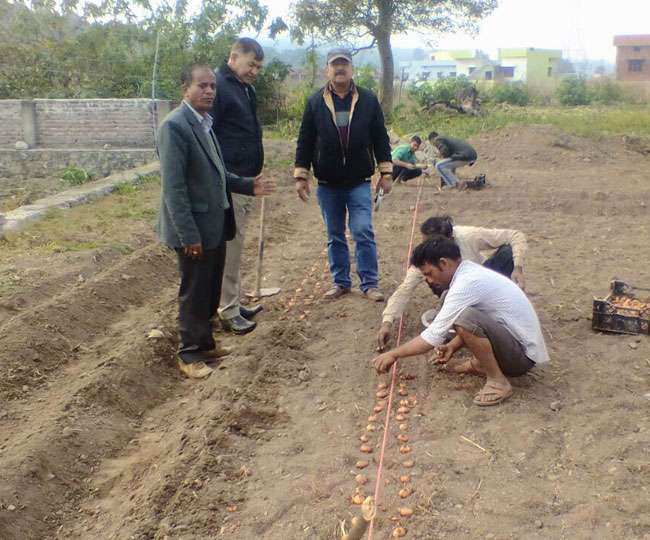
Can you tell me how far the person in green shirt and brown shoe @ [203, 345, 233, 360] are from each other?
6.96 m

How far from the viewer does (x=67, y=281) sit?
611 centimetres

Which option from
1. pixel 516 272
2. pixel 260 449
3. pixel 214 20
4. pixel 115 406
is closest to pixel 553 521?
pixel 260 449

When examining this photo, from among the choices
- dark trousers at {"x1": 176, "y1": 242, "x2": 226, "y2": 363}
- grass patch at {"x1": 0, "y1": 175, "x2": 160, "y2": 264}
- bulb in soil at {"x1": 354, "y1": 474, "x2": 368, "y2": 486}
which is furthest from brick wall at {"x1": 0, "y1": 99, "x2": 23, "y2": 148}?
bulb in soil at {"x1": 354, "y1": 474, "x2": 368, "y2": 486}

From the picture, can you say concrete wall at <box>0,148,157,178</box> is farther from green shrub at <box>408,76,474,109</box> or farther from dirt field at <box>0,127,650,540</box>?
green shrub at <box>408,76,474,109</box>

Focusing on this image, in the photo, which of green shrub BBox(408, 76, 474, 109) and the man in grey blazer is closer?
the man in grey blazer

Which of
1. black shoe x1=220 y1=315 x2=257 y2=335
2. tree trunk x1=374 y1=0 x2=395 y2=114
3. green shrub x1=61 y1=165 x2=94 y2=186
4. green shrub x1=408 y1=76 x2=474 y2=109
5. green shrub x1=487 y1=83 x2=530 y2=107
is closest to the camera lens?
black shoe x1=220 y1=315 x2=257 y2=335

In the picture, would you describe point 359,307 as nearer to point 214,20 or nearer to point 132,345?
point 132,345

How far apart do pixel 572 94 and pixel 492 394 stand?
98.9ft

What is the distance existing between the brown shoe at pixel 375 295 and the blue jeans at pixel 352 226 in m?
0.04

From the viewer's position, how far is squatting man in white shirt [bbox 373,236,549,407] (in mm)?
3613

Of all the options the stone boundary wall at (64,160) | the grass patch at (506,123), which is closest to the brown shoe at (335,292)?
the stone boundary wall at (64,160)

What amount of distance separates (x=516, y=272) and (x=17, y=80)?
57.1 feet

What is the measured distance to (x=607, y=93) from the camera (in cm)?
3180

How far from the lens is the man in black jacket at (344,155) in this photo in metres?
5.18
